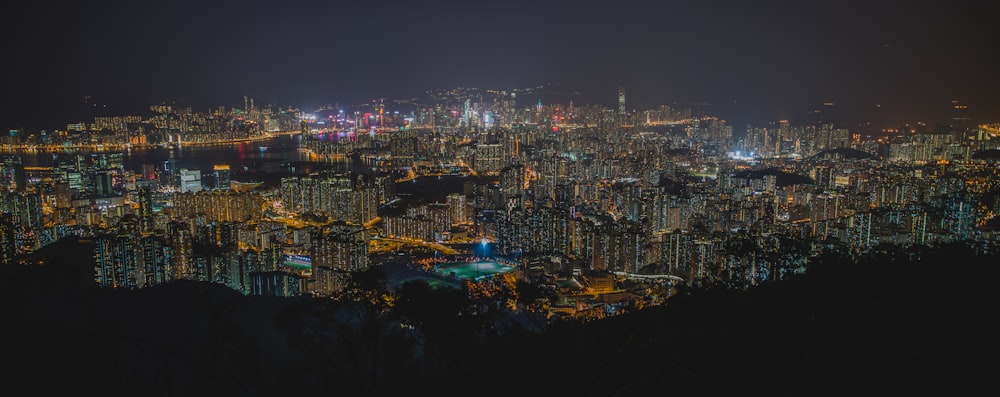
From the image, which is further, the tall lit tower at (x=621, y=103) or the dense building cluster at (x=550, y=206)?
the tall lit tower at (x=621, y=103)

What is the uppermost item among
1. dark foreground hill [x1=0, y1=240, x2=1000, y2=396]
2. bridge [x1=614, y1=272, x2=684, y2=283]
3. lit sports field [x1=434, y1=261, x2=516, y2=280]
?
dark foreground hill [x1=0, y1=240, x2=1000, y2=396]

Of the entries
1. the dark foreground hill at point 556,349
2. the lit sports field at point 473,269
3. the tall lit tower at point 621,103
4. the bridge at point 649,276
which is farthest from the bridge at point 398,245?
the tall lit tower at point 621,103

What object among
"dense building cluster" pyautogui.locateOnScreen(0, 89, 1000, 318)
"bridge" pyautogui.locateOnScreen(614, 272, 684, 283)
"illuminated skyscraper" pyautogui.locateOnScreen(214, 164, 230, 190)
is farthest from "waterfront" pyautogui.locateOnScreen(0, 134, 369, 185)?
"bridge" pyautogui.locateOnScreen(614, 272, 684, 283)

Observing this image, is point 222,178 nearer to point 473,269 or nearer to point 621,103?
point 473,269

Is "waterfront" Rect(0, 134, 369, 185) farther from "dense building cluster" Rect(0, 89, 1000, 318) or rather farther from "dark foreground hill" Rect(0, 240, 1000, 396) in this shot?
"dark foreground hill" Rect(0, 240, 1000, 396)

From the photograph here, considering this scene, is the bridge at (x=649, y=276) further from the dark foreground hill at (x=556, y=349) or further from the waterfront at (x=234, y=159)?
the waterfront at (x=234, y=159)

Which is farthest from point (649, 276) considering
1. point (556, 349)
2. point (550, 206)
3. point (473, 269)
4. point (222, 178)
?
point (222, 178)

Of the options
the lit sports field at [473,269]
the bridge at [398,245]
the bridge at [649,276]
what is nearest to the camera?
the bridge at [649,276]

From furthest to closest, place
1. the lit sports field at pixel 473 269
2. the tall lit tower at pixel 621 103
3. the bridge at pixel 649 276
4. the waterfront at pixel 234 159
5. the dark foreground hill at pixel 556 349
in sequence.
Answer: the tall lit tower at pixel 621 103, the waterfront at pixel 234 159, the lit sports field at pixel 473 269, the bridge at pixel 649 276, the dark foreground hill at pixel 556 349

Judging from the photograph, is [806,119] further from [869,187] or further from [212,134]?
[212,134]
